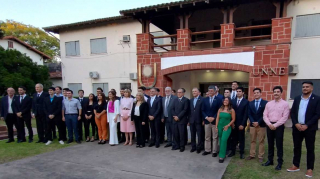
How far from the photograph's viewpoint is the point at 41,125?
6.16 meters

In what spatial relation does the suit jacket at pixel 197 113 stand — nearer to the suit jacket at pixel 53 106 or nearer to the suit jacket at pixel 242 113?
the suit jacket at pixel 242 113

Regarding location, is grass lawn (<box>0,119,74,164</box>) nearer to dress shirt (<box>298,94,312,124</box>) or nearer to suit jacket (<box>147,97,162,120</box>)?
suit jacket (<box>147,97,162,120</box>)

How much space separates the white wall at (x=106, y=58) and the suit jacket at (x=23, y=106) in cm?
630

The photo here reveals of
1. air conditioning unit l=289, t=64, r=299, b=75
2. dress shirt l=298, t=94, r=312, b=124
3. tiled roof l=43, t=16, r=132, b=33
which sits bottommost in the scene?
dress shirt l=298, t=94, r=312, b=124

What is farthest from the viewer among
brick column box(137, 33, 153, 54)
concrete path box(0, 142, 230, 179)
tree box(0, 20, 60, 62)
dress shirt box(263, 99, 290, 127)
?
tree box(0, 20, 60, 62)

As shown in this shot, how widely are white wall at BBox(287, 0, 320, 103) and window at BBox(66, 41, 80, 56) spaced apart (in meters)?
12.6

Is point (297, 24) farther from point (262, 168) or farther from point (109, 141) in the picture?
point (109, 141)

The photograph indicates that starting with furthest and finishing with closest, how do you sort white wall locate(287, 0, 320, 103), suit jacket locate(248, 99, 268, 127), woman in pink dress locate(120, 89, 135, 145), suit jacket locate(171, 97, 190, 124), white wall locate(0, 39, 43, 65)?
white wall locate(0, 39, 43, 65) → white wall locate(287, 0, 320, 103) → woman in pink dress locate(120, 89, 135, 145) → suit jacket locate(171, 97, 190, 124) → suit jacket locate(248, 99, 268, 127)

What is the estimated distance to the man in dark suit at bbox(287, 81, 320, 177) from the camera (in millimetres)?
3516

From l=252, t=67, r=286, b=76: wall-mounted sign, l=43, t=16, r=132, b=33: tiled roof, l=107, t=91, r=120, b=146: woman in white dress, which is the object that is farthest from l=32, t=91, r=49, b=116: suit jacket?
l=252, t=67, r=286, b=76: wall-mounted sign

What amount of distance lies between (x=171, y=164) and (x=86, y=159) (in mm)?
2109

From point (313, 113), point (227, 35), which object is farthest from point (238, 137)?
point (227, 35)

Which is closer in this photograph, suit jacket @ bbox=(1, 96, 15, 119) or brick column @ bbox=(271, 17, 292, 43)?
suit jacket @ bbox=(1, 96, 15, 119)

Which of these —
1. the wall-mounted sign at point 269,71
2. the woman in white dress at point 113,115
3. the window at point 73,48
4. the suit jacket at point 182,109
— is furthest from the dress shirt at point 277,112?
the window at point 73,48
